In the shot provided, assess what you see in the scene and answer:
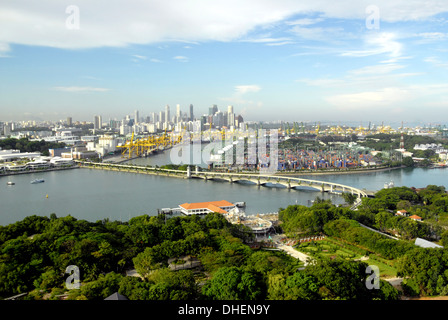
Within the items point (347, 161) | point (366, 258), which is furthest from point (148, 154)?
point (366, 258)

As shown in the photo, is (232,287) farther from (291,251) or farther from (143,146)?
(143,146)

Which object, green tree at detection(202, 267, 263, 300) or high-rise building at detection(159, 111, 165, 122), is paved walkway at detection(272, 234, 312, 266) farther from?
high-rise building at detection(159, 111, 165, 122)

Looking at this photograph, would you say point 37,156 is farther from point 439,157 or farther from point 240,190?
point 439,157

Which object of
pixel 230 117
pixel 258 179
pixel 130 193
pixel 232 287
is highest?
pixel 230 117

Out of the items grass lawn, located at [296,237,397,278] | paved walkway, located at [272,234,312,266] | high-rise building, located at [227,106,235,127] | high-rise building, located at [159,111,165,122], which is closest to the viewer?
grass lawn, located at [296,237,397,278]

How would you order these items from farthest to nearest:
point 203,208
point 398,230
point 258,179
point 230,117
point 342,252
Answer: point 230,117
point 258,179
point 203,208
point 398,230
point 342,252

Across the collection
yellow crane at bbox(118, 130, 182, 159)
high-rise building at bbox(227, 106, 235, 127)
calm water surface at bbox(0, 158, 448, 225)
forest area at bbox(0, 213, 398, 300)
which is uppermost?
high-rise building at bbox(227, 106, 235, 127)

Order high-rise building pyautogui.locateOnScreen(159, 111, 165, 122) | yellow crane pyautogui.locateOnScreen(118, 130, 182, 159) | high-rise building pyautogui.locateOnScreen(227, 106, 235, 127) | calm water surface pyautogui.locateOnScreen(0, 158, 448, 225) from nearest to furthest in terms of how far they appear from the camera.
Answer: calm water surface pyautogui.locateOnScreen(0, 158, 448, 225), yellow crane pyautogui.locateOnScreen(118, 130, 182, 159), high-rise building pyautogui.locateOnScreen(227, 106, 235, 127), high-rise building pyautogui.locateOnScreen(159, 111, 165, 122)

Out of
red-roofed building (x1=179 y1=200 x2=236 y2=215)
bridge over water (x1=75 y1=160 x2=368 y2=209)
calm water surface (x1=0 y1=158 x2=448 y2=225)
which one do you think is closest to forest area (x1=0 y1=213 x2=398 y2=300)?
red-roofed building (x1=179 y1=200 x2=236 y2=215)

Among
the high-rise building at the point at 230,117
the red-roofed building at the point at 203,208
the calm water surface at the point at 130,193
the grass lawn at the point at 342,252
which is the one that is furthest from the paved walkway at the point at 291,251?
the high-rise building at the point at 230,117

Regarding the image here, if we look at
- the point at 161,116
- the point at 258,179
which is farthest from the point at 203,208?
the point at 161,116

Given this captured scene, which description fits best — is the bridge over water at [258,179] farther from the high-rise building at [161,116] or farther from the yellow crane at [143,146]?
the high-rise building at [161,116]

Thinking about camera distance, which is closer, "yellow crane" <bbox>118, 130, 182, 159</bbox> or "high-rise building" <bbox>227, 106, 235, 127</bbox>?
"yellow crane" <bbox>118, 130, 182, 159</bbox>
